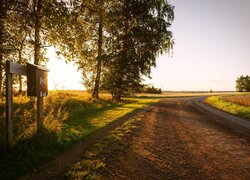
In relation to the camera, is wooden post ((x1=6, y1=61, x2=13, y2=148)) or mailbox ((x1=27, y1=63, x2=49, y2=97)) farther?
mailbox ((x1=27, y1=63, x2=49, y2=97))

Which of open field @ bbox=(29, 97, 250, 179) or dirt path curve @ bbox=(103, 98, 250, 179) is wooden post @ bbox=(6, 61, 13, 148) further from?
dirt path curve @ bbox=(103, 98, 250, 179)

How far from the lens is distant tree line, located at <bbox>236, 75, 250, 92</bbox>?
115 meters

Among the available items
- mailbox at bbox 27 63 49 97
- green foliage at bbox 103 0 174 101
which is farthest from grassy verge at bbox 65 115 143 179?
green foliage at bbox 103 0 174 101

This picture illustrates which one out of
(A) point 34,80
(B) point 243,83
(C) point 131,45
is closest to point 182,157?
(A) point 34,80

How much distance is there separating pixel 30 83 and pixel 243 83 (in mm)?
126188

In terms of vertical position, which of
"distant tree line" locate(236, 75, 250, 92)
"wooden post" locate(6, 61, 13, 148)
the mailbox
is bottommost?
"wooden post" locate(6, 61, 13, 148)

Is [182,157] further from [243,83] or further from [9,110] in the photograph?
[243,83]

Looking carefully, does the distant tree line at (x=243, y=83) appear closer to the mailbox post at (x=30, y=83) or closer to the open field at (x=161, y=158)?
the open field at (x=161, y=158)

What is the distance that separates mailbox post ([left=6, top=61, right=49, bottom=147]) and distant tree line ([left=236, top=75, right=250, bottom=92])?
395 feet

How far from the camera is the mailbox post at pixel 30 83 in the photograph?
21.2ft

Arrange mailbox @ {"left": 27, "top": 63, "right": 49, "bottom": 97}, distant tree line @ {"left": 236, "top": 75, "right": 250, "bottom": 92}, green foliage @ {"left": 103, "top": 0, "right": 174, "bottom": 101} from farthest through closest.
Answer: distant tree line @ {"left": 236, "top": 75, "right": 250, "bottom": 92} → green foliage @ {"left": 103, "top": 0, "right": 174, "bottom": 101} → mailbox @ {"left": 27, "top": 63, "right": 49, "bottom": 97}

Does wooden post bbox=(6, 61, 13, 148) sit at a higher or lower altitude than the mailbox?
lower

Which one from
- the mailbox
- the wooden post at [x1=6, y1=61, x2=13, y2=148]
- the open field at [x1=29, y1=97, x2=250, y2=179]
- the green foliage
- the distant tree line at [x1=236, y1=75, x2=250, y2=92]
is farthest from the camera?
the distant tree line at [x1=236, y1=75, x2=250, y2=92]

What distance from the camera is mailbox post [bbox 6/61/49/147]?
254 inches
